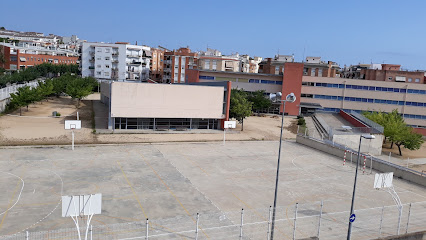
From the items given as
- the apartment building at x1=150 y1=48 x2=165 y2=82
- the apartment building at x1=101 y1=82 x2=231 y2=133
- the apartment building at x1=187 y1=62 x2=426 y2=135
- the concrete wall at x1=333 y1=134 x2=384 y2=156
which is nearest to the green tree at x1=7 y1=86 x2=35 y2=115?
the apartment building at x1=101 y1=82 x2=231 y2=133

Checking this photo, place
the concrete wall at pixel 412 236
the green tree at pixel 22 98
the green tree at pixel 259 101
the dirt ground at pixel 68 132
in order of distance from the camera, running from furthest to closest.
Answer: the green tree at pixel 259 101, the green tree at pixel 22 98, the dirt ground at pixel 68 132, the concrete wall at pixel 412 236

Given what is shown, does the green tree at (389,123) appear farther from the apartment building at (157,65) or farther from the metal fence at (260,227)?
the apartment building at (157,65)

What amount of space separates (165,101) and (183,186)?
69.6 ft

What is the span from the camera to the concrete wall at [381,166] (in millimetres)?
26597

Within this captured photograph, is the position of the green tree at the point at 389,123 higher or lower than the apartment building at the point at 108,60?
lower

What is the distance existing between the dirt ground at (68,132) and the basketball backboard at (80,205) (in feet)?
77.6

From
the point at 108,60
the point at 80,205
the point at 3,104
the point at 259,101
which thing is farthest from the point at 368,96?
the point at 108,60

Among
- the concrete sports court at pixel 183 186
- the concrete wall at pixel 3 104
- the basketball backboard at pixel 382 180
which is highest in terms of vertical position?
the basketball backboard at pixel 382 180

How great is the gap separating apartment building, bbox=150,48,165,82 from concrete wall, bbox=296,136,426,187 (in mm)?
73495

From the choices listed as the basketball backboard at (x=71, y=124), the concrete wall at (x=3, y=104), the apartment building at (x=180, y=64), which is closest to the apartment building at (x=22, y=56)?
the apartment building at (x=180, y=64)

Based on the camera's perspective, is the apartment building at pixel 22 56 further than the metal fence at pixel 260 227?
Yes

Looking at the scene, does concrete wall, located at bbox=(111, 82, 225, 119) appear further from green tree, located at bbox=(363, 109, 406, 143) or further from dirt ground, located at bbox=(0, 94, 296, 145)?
green tree, located at bbox=(363, 109, 406, 143)

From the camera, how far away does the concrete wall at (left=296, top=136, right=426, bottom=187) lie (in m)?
26.6

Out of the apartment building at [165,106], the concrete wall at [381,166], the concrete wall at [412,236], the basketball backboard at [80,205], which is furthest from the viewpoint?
the apartment building at [165,106]
